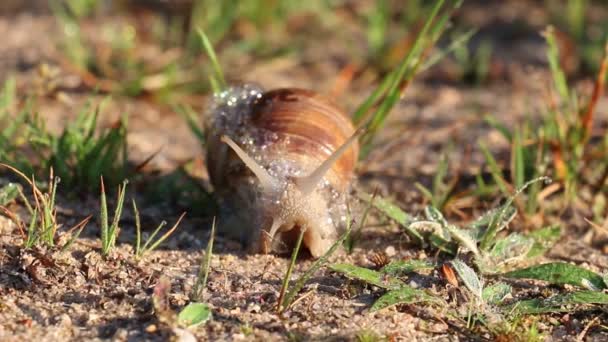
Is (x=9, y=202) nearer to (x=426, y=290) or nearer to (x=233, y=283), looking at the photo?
(x=233, y=283)

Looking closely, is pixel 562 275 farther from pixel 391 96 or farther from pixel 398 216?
pixel 391 96

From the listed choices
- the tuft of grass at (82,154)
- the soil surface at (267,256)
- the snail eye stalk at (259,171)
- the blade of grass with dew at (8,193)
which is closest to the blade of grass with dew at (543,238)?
the soil surface at (267,256)

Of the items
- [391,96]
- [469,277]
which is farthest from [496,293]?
[391,96]

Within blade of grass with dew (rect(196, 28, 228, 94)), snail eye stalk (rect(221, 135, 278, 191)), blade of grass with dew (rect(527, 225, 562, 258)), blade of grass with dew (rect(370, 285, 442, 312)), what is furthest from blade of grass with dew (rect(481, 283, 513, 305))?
blade of grass with dew (rect(196, 28, 228, 94))

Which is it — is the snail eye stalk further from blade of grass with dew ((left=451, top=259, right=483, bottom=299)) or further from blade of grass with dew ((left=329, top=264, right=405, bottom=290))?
blade of grass with dew ((left=451, top=259, right=483, bottom=299))

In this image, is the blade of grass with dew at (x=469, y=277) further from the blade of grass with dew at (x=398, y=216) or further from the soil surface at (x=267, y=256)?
the blade of grass with dew at (x=398, y=216)

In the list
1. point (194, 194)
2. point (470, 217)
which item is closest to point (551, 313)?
Answer: point (470, 217)
